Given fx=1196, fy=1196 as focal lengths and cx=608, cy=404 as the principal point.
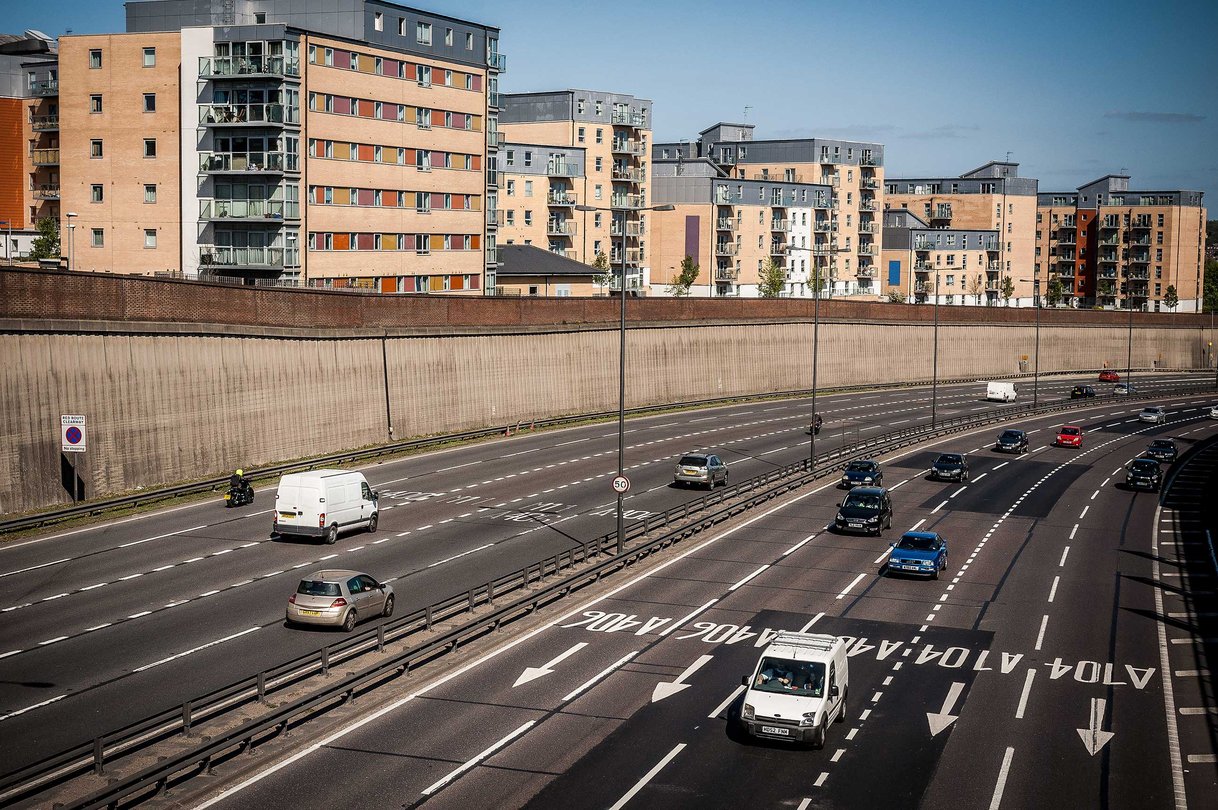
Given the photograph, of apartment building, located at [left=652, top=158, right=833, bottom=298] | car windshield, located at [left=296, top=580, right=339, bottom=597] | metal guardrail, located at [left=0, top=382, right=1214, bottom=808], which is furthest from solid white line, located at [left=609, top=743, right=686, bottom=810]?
apartment building, located at [left=652, top=158, right=833, bottom=298]

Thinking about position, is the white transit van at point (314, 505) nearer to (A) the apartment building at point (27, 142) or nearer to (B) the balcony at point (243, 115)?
(B) the balcony at point (243, 115)

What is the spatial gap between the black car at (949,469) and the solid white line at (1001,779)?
137ft

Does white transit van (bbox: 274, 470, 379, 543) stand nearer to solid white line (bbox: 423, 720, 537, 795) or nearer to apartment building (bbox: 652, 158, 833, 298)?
solid white line (bbox: 423, 720, 537, 795)

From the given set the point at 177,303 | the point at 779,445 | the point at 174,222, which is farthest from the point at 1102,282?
the point at 177,303

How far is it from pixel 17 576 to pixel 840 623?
2473 cm

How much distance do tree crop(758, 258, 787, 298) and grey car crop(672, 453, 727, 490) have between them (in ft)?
285

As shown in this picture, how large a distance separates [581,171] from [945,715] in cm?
10528

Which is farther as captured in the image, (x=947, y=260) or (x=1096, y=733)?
(x=947, y=260)

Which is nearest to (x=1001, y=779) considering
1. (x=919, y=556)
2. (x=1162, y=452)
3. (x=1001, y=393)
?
(x=919, y=556)

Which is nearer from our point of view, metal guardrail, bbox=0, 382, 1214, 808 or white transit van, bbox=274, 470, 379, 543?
metal guardrail, bbox=0, 382, 1214, 808

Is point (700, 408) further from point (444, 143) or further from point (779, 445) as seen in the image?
point (444, 143)

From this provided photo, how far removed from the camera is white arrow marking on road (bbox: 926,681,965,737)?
24.9 m

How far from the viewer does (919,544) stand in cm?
4069

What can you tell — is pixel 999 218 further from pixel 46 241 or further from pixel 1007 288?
pixel 46 241
